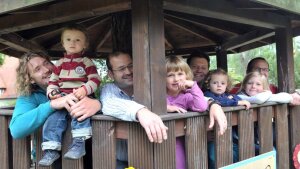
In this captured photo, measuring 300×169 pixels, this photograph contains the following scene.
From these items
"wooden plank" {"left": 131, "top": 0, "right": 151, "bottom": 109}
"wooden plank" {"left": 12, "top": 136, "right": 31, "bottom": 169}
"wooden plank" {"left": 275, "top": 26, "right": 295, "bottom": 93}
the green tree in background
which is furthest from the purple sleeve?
the green tree in background

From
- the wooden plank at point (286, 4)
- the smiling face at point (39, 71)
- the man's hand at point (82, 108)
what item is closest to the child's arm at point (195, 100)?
the man's hand at point (82, 108)

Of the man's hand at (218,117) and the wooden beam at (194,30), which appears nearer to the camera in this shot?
the man's hand at (218,117)

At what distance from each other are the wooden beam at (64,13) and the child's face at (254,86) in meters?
1.95

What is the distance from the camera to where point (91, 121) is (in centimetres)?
253

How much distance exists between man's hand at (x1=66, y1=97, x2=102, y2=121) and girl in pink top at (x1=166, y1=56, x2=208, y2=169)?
0.55 m

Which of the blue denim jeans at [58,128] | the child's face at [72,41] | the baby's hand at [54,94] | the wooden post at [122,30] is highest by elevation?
the wooden post at [122,30]

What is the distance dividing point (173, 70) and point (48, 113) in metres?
1.01

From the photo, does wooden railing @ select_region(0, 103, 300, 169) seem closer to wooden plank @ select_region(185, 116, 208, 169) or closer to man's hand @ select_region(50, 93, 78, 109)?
wooden plank @ select_region(185, 116, 208, 169)

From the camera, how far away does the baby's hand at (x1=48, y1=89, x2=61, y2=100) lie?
8.99ft

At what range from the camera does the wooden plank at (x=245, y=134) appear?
300cm

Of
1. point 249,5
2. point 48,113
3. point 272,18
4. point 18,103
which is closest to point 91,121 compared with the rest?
point 48,113

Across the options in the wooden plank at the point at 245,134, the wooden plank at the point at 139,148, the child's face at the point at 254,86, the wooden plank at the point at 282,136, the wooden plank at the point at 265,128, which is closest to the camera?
the wooden plank at the point at 139,148

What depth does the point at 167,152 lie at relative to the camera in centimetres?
238

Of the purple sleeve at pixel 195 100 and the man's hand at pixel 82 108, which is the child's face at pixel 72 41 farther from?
the purple sleeve at pixel 195 100
